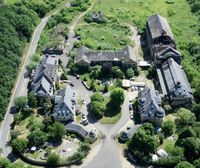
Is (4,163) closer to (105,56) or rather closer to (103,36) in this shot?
(105,56)

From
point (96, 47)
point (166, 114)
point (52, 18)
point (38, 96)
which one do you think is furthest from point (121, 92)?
point (52, 18)

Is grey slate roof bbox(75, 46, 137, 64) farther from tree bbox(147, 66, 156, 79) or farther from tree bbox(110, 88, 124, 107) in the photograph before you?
tree bbox(110, 88, 124, 107)

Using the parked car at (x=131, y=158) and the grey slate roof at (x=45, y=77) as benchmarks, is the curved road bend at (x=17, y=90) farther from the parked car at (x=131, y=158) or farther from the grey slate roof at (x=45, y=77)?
the parked car at (x=131, y=158)

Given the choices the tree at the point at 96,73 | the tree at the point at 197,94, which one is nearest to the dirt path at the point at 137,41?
the tree at the point at 96,73

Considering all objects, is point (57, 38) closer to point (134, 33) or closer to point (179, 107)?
point (134, 33)

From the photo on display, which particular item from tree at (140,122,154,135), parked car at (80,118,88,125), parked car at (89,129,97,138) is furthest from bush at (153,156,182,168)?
parked car at (80,118,88,125)

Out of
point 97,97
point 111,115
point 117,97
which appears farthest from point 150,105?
point 97,97
